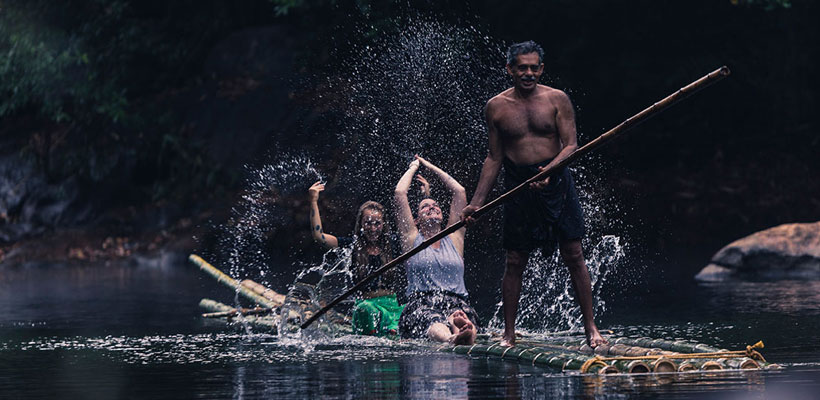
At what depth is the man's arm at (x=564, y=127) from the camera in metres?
8.43

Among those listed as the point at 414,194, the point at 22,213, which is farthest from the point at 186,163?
the point at 414,194

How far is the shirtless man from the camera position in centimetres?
855

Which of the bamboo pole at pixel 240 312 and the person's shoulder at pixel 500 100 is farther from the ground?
the person's shoulder at pixel 500 100

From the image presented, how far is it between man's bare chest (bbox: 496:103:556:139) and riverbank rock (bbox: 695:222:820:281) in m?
7.36

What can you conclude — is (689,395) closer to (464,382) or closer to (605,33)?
(464,382)

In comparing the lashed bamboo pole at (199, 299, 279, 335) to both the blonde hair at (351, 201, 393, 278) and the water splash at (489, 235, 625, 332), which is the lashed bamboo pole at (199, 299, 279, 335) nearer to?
the blonde hair at (351, 201, 393, 278)

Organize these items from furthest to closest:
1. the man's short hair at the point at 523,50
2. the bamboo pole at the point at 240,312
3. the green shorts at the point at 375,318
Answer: the bamboo pole at the point at 240,312
the green shorts at the point at 375,318
the man's short hair at the point at 523,50

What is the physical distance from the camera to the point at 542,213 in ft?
28.3

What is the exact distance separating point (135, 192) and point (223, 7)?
466 centimetres

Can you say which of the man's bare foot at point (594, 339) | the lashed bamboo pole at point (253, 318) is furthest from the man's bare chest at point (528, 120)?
the lashed bamboo pole at point (253, 318)

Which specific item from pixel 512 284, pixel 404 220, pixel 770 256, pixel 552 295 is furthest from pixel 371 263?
pixel 770 256

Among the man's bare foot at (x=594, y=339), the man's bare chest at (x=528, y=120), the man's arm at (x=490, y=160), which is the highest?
the man's bare chest at (x=528, y=120)

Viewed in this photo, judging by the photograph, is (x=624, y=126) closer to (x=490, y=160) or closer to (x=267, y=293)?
(x=490, y=160)

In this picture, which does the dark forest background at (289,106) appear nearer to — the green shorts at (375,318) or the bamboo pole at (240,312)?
the bamboo pole at (240,312)
